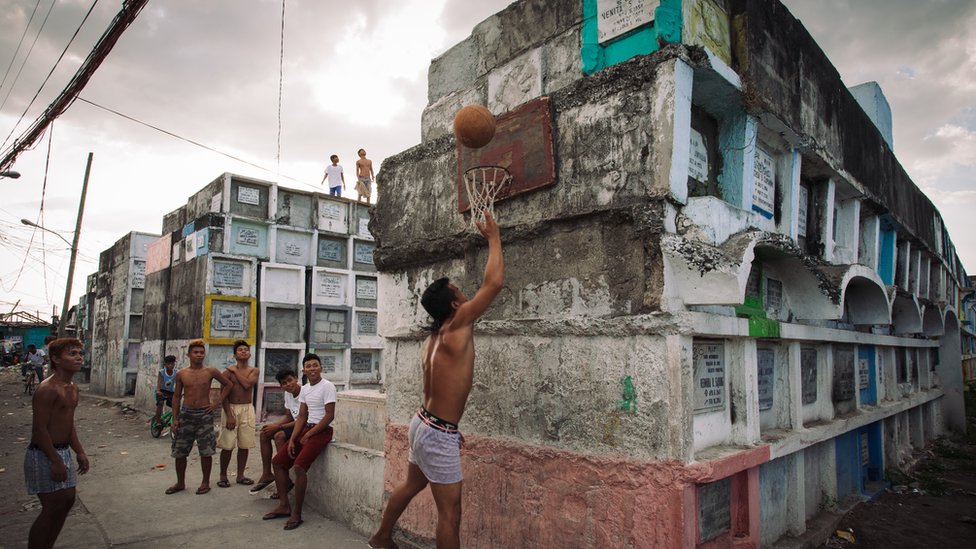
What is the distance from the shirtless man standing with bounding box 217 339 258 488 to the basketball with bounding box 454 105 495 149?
480cm

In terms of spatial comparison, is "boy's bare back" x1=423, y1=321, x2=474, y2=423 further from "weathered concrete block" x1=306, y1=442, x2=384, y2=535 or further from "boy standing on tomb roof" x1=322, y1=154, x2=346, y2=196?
"boy standing on tomb roof" x1=322, y1=154, x2=346, y2=196

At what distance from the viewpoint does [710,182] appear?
14.4 feet

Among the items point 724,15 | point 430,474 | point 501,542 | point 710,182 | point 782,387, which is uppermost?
point 724,15

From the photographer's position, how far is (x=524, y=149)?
432cm

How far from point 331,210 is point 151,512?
9.02 meters

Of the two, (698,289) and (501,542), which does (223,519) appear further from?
(698,289)

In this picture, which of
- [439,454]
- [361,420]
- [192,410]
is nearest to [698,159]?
[439,454]

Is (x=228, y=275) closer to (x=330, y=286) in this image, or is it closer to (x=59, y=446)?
(x=330, y=286)

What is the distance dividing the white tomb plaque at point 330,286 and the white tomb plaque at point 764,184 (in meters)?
10.9

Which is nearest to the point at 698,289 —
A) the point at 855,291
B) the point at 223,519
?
the point at 855,291

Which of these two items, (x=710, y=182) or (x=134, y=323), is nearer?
(x=710, y=182)

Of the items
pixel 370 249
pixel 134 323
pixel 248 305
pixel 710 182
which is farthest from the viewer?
pixel 134 323

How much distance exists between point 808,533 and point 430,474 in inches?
142

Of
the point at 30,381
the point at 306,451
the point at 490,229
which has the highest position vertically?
the point at 490,229
